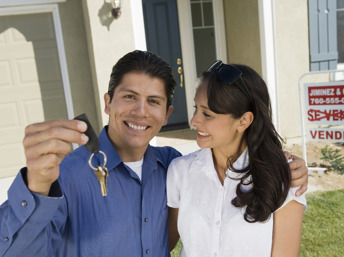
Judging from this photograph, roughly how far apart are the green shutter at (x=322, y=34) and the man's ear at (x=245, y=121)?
4951 millimetres

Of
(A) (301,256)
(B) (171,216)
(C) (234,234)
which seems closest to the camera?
(C) (234,234)

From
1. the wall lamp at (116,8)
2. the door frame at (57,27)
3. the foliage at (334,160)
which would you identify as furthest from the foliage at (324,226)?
the door frame at (57,27)

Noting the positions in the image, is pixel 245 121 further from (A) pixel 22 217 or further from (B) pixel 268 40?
(B) pixel 268 40

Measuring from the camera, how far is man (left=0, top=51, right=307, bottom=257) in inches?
38.4

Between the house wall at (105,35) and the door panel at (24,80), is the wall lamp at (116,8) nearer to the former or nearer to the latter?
the house wall at (105,35)

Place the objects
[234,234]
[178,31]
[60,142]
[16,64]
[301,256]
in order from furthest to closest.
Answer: [178,31]
[16,64]
[301,256]
[234,234]
[60,142]

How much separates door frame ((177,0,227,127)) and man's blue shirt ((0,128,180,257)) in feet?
16.8

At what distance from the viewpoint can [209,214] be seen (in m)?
1.47

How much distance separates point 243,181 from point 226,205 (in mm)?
137

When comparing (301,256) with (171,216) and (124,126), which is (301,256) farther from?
Result: (124,126)

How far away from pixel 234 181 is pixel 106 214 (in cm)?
59

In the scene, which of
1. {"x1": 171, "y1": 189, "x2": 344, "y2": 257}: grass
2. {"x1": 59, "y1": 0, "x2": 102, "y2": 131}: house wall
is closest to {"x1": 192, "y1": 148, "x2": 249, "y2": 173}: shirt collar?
{"x1": 171, "y1": 189, "x2": 344, "y2": 257}: grass

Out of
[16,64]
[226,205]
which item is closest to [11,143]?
[16,64]

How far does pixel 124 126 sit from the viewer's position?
153 centimetres
